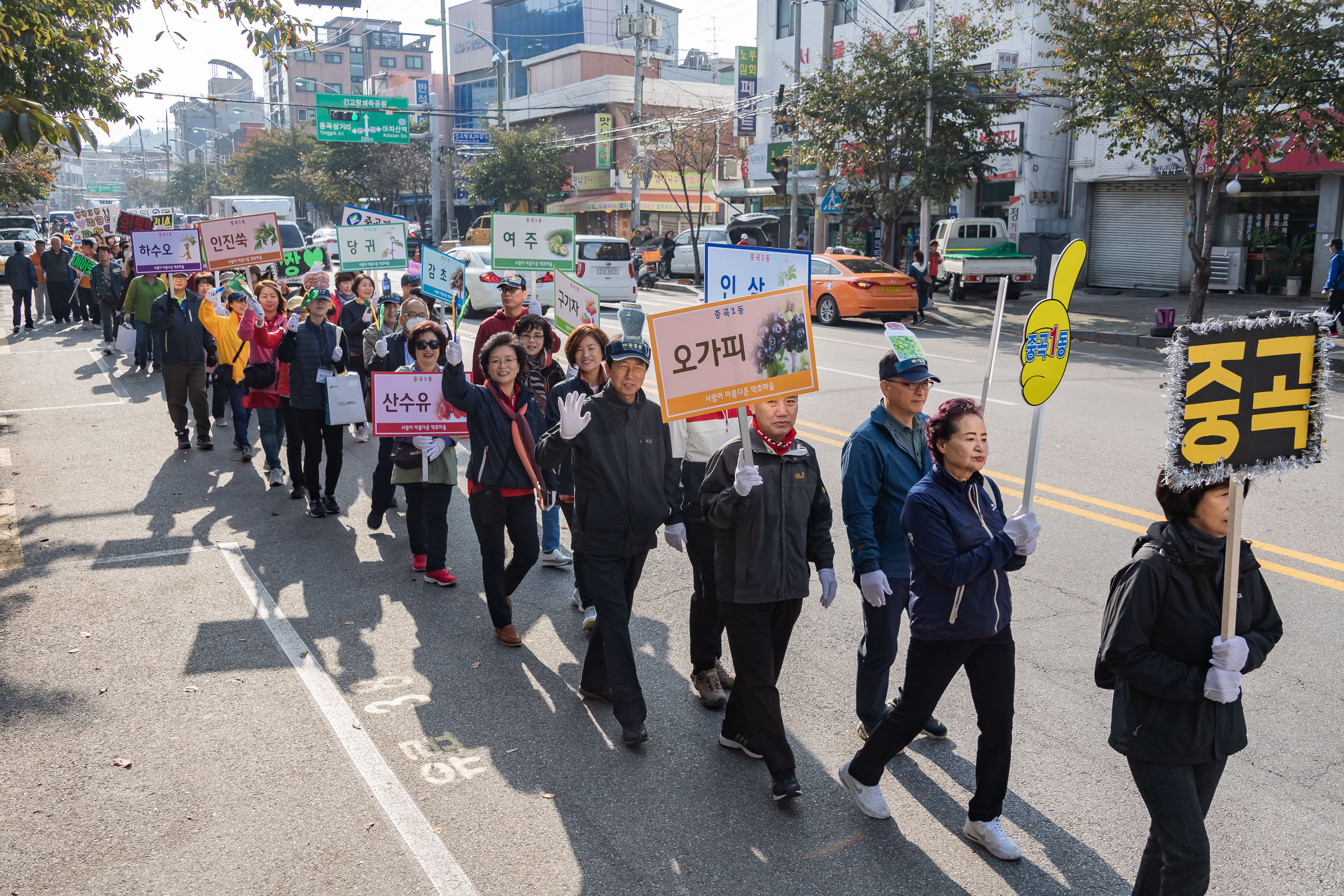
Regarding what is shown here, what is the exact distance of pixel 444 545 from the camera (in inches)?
278

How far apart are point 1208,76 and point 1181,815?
1863 cm

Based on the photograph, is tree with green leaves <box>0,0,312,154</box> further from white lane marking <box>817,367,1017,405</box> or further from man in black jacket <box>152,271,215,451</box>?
white lane marking <box>817,367,1017,405</box>

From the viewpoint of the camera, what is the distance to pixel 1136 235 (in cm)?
Answer: 2881

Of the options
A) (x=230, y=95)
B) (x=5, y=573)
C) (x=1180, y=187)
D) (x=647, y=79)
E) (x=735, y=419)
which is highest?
(x=230, y=95)

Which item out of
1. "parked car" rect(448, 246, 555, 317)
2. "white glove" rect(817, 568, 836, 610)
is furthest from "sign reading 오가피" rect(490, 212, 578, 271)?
"parked car" rect(448, 246, 555, 317)

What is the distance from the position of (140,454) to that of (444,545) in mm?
5590

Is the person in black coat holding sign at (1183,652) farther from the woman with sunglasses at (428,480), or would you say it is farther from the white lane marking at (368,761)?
the woman with sunglasses at (428,480)

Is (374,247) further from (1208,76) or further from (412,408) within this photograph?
(1208,76)

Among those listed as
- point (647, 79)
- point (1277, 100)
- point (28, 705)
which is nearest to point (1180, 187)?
point (1277, 100)

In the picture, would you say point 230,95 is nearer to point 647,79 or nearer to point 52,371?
point 647,79

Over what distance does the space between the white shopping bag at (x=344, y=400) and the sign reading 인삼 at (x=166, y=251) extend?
6.06 m

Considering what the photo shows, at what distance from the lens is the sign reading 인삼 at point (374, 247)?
42.4 ft

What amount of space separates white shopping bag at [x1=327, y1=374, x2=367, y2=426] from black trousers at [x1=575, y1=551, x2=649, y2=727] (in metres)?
4.03

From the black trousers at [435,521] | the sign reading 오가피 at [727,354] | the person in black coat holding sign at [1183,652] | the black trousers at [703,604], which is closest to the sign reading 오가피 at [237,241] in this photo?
the black trousers at [435,521]
